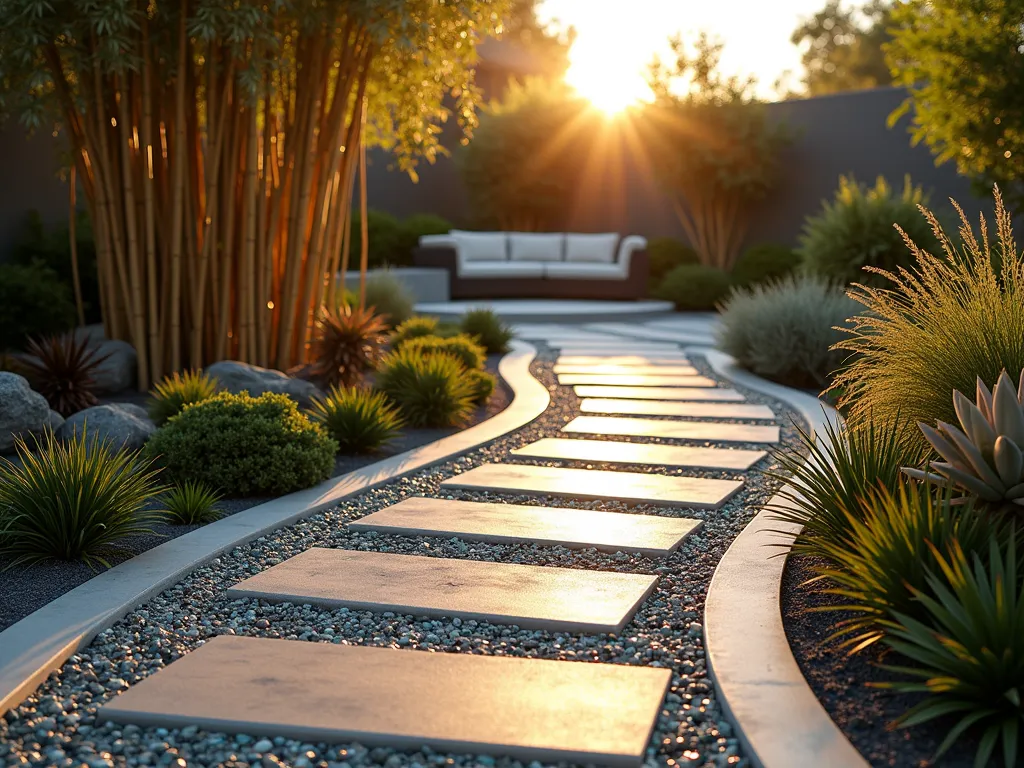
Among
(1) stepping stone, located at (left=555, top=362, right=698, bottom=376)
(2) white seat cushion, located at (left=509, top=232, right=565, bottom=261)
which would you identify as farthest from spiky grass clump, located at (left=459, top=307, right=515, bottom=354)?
(2) white seat cushion, located at (left=509, top=232, right=565, bottom=261)

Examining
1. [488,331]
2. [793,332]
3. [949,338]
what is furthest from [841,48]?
[949,338]

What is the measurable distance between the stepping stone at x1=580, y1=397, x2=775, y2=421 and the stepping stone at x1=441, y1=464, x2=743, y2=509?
1.38 meters

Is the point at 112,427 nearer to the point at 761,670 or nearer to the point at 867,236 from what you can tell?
the point at 761,670

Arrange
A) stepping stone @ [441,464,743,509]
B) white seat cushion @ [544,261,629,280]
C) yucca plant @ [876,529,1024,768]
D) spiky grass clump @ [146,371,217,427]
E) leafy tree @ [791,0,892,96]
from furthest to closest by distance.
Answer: leafy tree @ [791,0,892,96]
white seat cushion @ [544,261,629,280]
spiky grass clump @ [146,371,217,427]
stepping stone @ [441,464,743,509]
yucca plant @ [876,529,1024,768]

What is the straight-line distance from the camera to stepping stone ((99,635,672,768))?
5.62 feet

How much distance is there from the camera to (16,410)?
3877mm

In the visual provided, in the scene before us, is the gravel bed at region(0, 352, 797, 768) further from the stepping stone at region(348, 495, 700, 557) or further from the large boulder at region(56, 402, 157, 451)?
the large boulder at region(56, 402, 157, 451)

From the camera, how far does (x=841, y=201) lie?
769 cm

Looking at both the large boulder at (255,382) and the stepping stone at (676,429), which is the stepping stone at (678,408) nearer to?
the stepping stone at (676,429)

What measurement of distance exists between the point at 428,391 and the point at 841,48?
2719cm

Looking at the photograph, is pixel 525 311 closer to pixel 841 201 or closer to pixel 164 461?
pixel 841 201

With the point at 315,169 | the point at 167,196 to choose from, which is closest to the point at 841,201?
the point at 315,169

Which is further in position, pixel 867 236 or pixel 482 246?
pixel 482 246

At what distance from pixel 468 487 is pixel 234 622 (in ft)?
4.52
